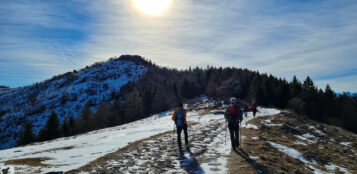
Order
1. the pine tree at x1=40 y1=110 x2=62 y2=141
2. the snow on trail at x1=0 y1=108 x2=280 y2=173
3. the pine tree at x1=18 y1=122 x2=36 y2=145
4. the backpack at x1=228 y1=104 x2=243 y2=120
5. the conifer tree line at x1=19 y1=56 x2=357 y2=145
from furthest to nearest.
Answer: the conifer tree line at x1=19 y1=56 x2=357 y2=145 → the pine tree at x1=40 y1=110 x2=62 y2=141 → the pine tree at x1=18 y1=122 x2=36 y2=145 → the backpack at x1=228 y1=104 x2=243 y2=120 → the snow on trail at x1=0 y1=108 x2=280 y2=173

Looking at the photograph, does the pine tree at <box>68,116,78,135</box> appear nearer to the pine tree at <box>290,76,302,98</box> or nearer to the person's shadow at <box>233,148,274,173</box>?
the person's shadow at <box>233,148,274,173</box>

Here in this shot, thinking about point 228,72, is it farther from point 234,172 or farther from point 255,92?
point 234,172

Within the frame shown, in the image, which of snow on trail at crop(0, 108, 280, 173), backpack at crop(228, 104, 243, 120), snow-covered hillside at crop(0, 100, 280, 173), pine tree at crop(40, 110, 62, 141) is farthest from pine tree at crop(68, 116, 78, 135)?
backpack at crop(228, 104, 243, 120)

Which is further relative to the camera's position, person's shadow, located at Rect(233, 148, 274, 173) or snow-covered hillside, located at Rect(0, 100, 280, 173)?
snow-covered hillside, located at Rect(0, 100, 280, 173)

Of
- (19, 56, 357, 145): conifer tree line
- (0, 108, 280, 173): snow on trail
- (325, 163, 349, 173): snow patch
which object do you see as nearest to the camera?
(0, 108, 280, 173): snow on trail

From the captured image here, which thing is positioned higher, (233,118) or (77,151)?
(233,118)

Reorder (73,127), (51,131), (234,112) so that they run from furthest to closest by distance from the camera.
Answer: (73,127) → (51,131) → (234,112)

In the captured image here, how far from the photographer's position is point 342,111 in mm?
66312

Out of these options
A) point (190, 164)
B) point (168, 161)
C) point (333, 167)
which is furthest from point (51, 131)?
point (333, 167)

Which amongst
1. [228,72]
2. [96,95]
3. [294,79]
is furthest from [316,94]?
[96,95]

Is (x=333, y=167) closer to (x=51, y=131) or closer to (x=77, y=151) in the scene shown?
(x=77, y=151)

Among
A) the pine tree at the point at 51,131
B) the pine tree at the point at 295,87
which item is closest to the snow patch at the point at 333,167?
the pine tree at the point at 51,131

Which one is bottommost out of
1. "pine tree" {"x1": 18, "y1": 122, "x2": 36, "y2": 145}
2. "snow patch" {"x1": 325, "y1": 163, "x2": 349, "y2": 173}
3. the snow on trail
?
"pine tree" {"x1": 18, "y1": 122, "x2": 36, "y2": 145}

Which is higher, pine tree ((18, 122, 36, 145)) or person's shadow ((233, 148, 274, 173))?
person's shadow ((233, 148, 274, 173))
